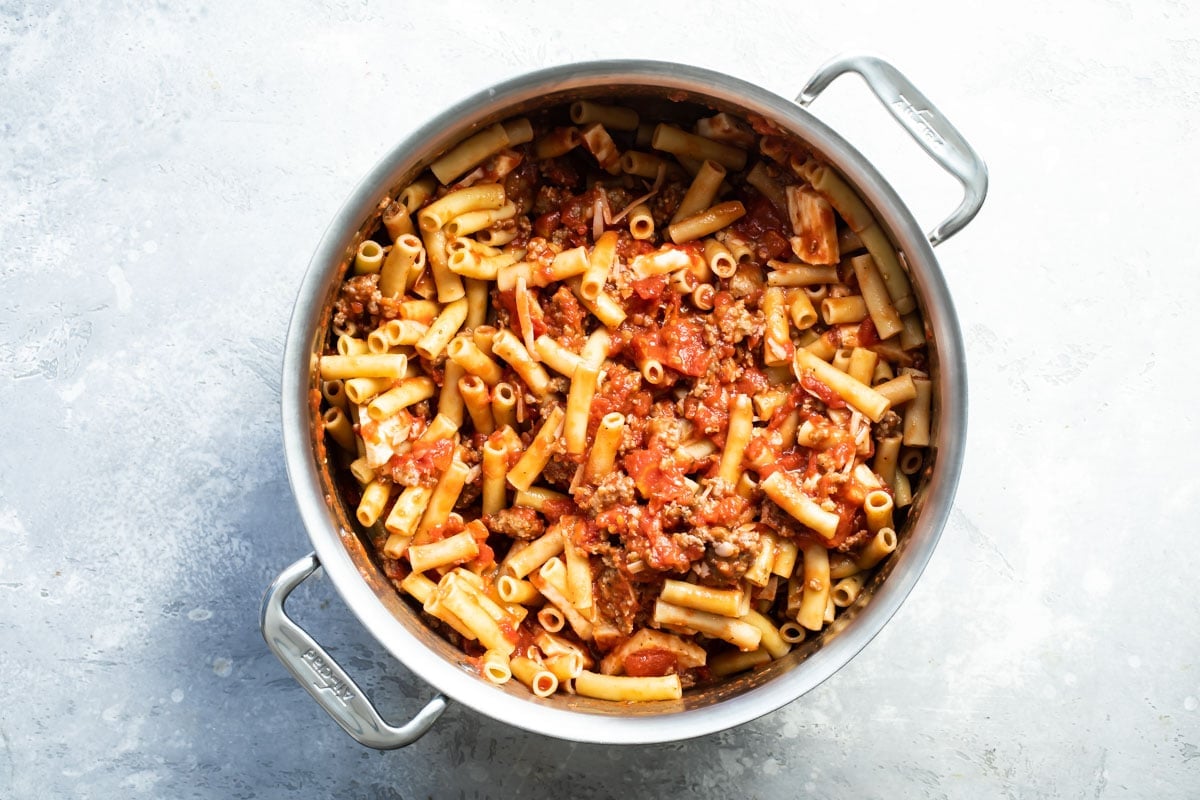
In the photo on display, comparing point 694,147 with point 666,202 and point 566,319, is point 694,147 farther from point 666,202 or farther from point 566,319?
point 566,319

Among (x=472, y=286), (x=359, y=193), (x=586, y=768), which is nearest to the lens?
(x=359, y=193)

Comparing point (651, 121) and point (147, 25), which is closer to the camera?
point (651, 121)

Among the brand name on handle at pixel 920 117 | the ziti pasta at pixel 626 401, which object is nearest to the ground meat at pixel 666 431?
the ziti pasta at pixel 626 401

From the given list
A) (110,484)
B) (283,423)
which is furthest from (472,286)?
(110,484)

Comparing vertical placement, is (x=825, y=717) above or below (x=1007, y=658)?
below

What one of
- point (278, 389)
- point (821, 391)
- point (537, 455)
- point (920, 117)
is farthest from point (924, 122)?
point (278, 389)

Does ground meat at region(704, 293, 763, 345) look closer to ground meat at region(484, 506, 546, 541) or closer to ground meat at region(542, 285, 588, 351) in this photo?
ground meat at region(542, 285, 588, 351)

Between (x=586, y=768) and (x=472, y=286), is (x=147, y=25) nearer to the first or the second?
(x=472, y=286)

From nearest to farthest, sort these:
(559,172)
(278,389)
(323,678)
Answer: (323,678) → (559,172) → (278,389)
